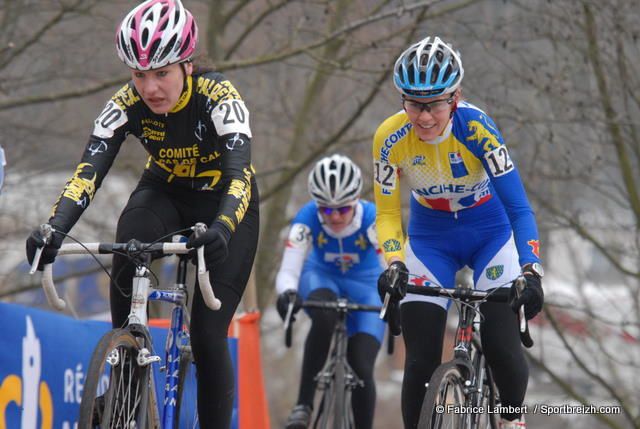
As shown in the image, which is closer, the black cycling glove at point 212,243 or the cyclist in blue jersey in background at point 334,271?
the black cycling glove at point 212,243

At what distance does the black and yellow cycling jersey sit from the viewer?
5680mm

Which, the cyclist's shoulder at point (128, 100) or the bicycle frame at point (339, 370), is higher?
the cyclist's shoulder at point (128, 100)

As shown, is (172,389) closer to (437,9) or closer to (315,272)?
(315,272)

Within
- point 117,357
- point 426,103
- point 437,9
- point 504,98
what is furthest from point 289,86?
point 117,357

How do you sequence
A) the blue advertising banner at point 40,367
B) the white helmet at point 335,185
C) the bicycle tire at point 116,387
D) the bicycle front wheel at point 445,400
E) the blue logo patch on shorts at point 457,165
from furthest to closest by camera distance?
the white helmet at point 335,185 → the blue advertising banner at point 40,367 → the blue logo patch on shorts at point 457,165 → the bicycle front wheel at point 445,400 → the bicycle tire at point 116,387

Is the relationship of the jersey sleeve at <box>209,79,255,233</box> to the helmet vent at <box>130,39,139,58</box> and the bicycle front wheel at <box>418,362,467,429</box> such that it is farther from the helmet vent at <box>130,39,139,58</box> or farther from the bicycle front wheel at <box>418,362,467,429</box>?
the bicycle front wheel at <box>418,362,467,429</box>

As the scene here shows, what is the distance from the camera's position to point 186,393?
6160mm

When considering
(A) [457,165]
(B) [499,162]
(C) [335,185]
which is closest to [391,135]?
(A) [457,165]

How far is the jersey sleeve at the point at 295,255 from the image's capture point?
29.0 feet

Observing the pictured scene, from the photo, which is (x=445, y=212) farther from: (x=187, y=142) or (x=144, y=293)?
(x=144, y=293)

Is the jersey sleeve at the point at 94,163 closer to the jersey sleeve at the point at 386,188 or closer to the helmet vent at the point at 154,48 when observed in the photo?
the helmet vent at the point at 154,48

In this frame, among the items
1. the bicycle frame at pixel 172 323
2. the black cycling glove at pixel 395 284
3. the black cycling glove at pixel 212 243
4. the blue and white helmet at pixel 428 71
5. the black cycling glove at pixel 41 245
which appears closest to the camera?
the black cycling glove at pixel 212 243

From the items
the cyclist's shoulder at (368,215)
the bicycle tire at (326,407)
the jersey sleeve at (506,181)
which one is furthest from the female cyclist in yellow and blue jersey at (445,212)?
the cyclist's shoulder at (368,215)

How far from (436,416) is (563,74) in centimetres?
643
